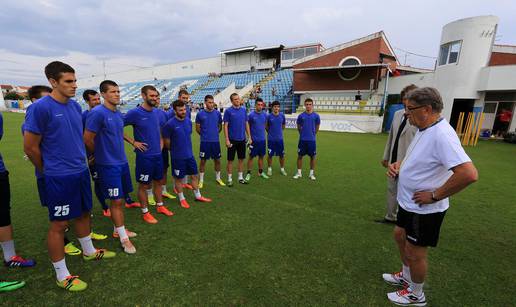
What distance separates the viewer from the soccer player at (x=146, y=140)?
3.82m

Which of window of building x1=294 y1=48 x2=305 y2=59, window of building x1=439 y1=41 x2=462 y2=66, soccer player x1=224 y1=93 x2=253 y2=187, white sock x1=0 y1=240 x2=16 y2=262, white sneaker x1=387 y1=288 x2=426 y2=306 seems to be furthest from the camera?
window of building x1=294 y1=48 x2=305 y2=59

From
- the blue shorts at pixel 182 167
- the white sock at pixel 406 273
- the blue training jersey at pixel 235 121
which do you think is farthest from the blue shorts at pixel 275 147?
the white sock at pixel 406 273

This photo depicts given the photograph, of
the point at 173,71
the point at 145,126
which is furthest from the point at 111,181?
the point at 173,71

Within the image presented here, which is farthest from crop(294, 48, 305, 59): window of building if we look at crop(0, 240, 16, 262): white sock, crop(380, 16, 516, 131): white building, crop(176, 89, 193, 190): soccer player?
crop(0, 240, 16, 262): white sock

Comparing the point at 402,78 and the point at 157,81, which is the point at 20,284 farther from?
the point at 157,81

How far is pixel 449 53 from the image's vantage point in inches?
660

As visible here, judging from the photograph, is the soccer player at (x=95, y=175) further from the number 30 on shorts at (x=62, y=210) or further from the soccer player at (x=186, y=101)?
the number 30 on shorts at (x=62, y=210)

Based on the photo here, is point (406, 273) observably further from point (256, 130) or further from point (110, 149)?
point (256, 130)

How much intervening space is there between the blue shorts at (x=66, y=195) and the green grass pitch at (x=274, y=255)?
29.2 inches

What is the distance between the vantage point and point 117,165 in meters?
3.21

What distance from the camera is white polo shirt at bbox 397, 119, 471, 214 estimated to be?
1.90m

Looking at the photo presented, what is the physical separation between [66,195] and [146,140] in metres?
1.55

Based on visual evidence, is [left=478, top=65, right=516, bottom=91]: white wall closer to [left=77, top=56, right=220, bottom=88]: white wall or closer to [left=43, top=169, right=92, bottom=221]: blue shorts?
[left=43, top=169, right=92, bottom=221]: blue shorts

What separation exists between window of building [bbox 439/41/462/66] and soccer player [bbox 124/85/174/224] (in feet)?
64.0
